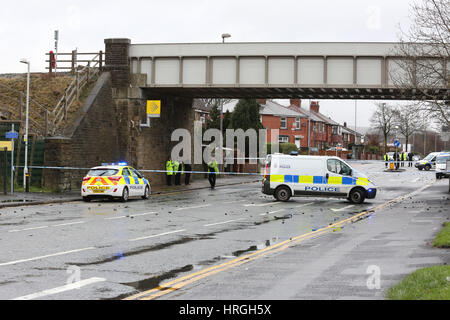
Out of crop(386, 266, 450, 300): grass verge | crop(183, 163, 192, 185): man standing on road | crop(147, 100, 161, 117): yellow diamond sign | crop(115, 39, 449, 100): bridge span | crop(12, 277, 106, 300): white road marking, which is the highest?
crop(115, 39, 449, 100): bridge span

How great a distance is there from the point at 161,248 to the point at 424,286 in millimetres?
5902

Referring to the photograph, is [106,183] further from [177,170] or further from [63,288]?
[63,288]

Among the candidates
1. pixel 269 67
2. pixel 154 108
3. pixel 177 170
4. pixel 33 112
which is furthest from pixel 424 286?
pixel 177 170

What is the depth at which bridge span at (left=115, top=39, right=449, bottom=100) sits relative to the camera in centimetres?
3338

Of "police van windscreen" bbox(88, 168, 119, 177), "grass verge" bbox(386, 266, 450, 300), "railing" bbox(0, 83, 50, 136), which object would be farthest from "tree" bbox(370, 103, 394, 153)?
"grass verge" bbox(386, 266, 450, 300)

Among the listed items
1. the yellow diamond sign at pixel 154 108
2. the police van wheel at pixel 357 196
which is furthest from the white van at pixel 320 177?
the yellow diamond sign at pixel 154 108

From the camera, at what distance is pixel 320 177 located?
26016 millimetres

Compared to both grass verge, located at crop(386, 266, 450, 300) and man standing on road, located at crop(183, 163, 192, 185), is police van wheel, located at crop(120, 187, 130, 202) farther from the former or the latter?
grass verge, located at crop(386, 266, 450, 300)

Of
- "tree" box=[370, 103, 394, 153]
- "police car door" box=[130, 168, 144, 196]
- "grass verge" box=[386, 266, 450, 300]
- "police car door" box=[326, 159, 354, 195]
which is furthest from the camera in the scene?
"tree" box=[370, 103, 394, 153]

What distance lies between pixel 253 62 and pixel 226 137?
1188 inches

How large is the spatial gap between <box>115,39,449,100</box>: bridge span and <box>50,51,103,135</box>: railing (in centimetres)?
205

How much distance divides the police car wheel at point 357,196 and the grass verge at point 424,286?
16.9 meters

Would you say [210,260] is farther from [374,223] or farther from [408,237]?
[374,223]
